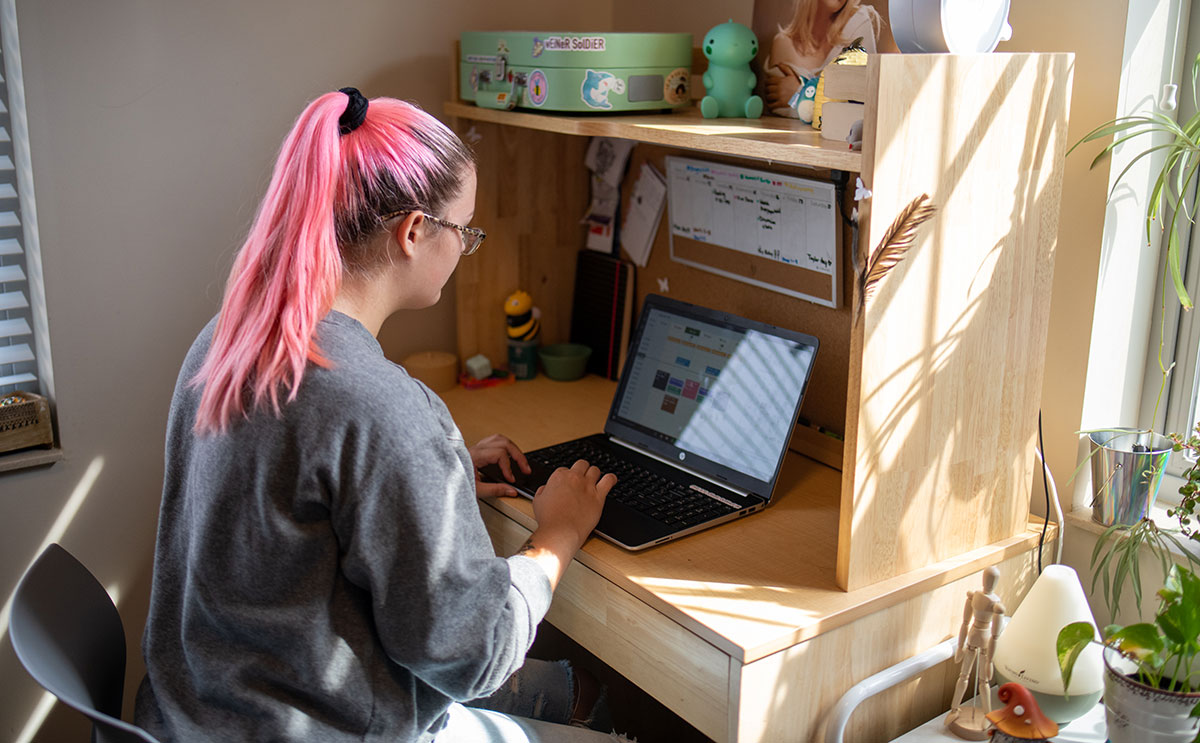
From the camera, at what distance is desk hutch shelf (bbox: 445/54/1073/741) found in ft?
3.74

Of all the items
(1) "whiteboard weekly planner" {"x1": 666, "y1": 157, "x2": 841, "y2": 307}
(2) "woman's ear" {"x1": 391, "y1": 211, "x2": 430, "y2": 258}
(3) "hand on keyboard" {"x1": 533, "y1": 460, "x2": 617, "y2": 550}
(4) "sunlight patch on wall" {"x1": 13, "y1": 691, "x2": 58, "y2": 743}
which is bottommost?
(4) "sunlight patch on wall" {"x1": 13, "y1": 691, "x2": 58, "y2": 743}

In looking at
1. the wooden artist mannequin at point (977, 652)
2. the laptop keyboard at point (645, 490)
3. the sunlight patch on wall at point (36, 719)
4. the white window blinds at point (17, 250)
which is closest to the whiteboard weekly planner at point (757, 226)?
the laptop keyboard at point (645, 490)

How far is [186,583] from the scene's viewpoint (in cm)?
109

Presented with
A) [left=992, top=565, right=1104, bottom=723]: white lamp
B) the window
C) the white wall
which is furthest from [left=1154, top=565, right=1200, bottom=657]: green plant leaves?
the white wall

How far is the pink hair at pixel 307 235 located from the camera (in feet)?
3.35

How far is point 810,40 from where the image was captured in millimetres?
1594

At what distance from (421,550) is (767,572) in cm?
48

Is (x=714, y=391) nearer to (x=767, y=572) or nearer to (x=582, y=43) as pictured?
(x=767, y=572)

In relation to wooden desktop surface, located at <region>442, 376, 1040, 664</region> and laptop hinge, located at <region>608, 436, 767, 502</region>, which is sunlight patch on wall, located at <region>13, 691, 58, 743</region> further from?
laptop hinge, located at <region>608, 436, 767, 502</region>

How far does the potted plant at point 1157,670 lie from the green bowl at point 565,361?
1121 millimetres

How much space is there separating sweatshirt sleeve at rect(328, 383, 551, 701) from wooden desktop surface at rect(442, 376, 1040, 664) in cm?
24

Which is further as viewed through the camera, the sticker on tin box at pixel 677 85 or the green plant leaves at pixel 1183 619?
the sticker on tin box at pixel 677 85

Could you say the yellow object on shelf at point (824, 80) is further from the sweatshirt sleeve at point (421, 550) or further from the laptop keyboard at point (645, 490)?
the sweatshirt sleeve at point (421, 550)

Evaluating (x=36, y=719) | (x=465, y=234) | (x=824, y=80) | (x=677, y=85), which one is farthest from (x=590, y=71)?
(x=36, y=719)
